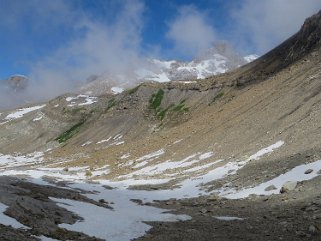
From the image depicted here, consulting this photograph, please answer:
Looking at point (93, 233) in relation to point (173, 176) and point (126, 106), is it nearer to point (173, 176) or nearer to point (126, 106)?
point (173, 176)

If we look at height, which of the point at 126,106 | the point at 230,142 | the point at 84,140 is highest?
the point at 126,106

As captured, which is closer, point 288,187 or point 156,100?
point 288,187

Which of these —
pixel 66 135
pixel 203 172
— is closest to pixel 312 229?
pixel 203 172

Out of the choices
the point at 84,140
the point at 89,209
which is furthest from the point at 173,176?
the point at 84,140

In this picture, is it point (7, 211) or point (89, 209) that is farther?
point (89, 209)

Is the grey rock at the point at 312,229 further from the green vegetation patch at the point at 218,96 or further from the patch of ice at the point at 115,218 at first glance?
the green vegetation patch at the point at 218,96

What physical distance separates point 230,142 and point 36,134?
133 metres

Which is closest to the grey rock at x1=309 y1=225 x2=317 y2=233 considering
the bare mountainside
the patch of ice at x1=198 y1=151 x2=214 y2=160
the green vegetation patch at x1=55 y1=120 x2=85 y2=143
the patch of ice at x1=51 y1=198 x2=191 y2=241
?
the bare mountainside

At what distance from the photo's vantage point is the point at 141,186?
2015 inches

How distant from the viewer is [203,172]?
49.9 meters

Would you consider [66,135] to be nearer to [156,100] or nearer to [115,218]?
[156,100]

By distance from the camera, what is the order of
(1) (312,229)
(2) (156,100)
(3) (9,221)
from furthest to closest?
(2) (156,100) → (3) (9,221) → (1) (312,229)

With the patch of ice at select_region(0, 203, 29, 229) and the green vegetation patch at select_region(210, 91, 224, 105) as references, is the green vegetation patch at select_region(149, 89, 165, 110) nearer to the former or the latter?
the green vegetation patch at select_region(210, 91, 224, 105)

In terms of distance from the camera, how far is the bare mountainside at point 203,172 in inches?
924
